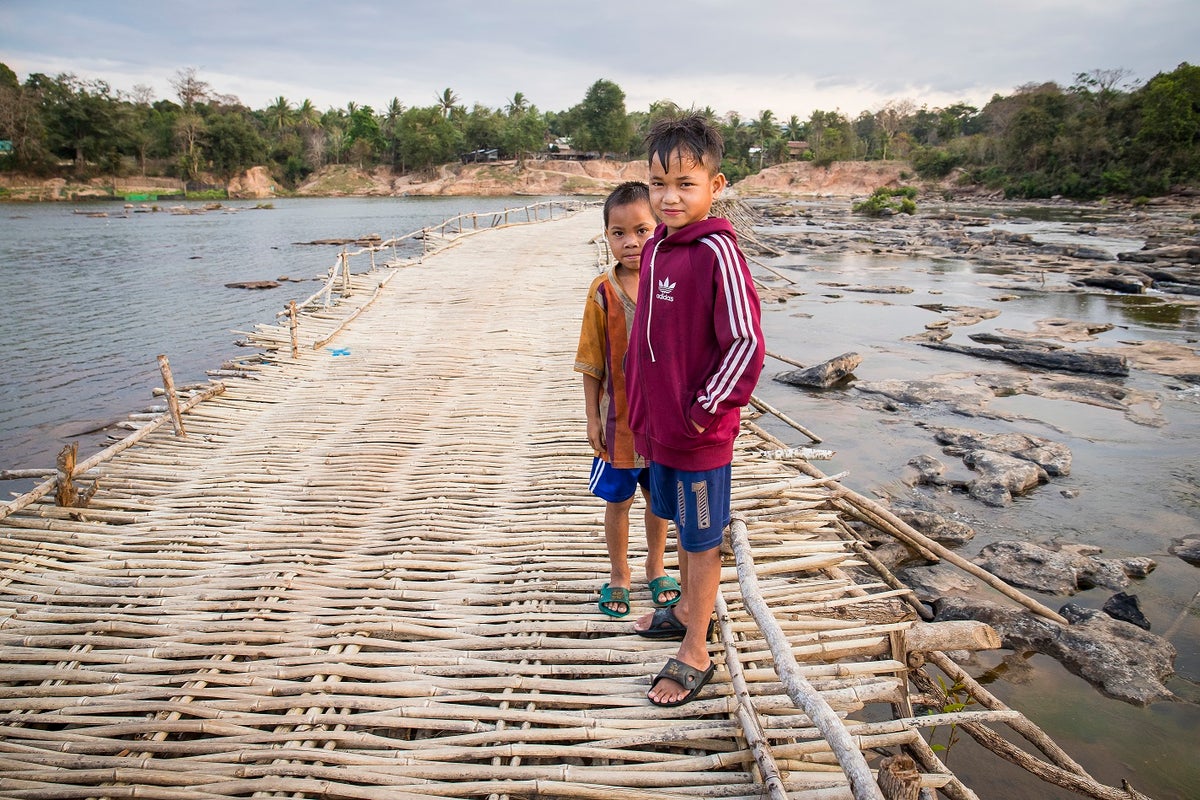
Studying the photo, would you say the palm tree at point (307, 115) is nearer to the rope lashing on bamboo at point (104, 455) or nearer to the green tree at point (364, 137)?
the green tree at point (364, 137)

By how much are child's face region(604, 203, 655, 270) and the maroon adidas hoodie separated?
0.41 meters

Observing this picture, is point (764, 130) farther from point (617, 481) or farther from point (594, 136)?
point (617, 481)

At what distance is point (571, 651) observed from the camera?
8.41ft

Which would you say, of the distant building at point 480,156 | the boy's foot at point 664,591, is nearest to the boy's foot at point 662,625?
the boy's foot at point 664,591

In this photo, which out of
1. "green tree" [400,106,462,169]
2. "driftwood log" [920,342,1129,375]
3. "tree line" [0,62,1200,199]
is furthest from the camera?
"green tree" [400,106,462,169]

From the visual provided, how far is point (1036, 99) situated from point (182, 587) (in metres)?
55.9

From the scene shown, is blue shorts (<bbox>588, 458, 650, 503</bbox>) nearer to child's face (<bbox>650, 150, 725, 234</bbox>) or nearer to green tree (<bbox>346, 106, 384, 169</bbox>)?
child's face (<bbox>650, 150, 725, 234</bbox>)

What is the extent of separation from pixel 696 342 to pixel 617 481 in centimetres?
77

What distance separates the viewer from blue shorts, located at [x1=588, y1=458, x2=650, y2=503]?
2.59 metres

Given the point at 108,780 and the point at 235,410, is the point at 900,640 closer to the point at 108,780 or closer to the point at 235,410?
the point at 108,780

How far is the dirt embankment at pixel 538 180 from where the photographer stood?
2307 inches

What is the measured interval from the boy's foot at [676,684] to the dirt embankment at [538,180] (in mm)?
58731

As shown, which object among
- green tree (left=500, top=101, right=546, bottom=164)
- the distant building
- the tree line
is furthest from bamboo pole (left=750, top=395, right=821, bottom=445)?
the distant building

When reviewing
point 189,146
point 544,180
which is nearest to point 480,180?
point 544,180
